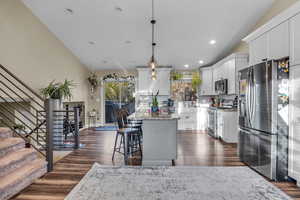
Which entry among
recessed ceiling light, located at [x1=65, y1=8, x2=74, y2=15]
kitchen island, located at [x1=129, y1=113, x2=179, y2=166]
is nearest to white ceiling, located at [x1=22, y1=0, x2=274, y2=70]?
recessed ceiling light, located at [x1=65, y1=8, x2=74, y2=15]

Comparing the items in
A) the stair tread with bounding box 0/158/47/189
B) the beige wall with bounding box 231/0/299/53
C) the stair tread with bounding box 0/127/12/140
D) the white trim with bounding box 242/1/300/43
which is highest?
the beige wall with bounding box 231/0/299/53

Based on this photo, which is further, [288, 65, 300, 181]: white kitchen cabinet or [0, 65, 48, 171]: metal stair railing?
[0, 65, 48, 171]: metal stair railing

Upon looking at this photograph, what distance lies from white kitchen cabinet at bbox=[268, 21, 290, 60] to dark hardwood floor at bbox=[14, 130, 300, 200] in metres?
2.03

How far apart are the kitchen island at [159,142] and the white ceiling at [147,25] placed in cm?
273

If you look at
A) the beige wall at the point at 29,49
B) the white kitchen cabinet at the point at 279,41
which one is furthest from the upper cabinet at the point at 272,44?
the beige wall at the point at 29,49

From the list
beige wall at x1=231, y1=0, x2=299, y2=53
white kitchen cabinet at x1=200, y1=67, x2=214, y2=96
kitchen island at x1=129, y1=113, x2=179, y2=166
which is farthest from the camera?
white kitchen cabinet at x1=200, y1=67, x2=214, y2=96

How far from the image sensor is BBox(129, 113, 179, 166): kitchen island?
3.27 m

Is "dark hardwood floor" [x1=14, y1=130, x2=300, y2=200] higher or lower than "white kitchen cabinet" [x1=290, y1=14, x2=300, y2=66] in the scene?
lower

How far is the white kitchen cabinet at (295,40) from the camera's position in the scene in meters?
2.46

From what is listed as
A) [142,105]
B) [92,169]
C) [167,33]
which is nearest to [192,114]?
[142,105]

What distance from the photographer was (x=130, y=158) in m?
3.77

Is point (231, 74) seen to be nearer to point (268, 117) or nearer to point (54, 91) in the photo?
point (268, 117)

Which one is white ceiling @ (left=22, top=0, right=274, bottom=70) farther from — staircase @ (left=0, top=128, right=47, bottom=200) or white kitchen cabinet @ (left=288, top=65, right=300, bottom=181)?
staircase @ (left=0, top=128, right=47, bottom=200)

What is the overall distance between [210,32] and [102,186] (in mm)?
4779
